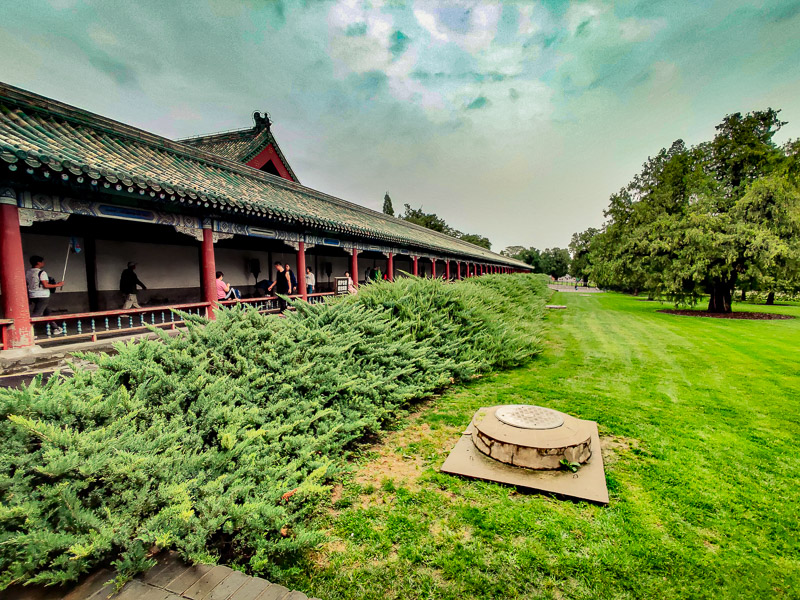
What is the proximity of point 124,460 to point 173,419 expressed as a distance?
620 mm

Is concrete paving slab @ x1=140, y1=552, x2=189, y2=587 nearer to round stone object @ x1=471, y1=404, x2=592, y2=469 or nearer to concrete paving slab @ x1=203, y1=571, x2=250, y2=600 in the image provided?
concrete paving slab @ x1=203, y1=571, x2=250, y2=600

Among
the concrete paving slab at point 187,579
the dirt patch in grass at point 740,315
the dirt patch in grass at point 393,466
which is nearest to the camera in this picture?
the concrete paving slab at point 187,579

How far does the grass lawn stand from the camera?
7.70 ft

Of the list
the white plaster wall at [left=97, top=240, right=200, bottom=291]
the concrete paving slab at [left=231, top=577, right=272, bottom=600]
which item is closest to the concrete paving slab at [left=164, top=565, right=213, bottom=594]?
the concrete paving slab at [left=231, top=577, right=272, bottom=600]

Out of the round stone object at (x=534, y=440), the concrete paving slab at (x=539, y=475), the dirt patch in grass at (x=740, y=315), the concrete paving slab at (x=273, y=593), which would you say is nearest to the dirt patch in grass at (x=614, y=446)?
the concrete paving slab at (x=539, y=475)

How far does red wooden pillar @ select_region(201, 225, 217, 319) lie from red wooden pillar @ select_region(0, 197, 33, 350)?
124 inches

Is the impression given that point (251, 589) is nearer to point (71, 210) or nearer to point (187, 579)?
point (187, 579)

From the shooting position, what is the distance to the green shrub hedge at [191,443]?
1.96 metres

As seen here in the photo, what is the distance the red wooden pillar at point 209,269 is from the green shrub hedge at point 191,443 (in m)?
4.41

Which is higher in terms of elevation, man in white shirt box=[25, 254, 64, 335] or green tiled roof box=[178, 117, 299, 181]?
green tiled roof box=[178, 117, 299, 181]

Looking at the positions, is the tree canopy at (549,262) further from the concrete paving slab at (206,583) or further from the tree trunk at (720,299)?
the concrete paving slab at (206,583)

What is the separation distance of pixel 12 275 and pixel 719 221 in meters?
26.8

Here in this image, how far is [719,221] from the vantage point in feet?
59.6

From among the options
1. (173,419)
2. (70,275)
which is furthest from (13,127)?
(173,419)
